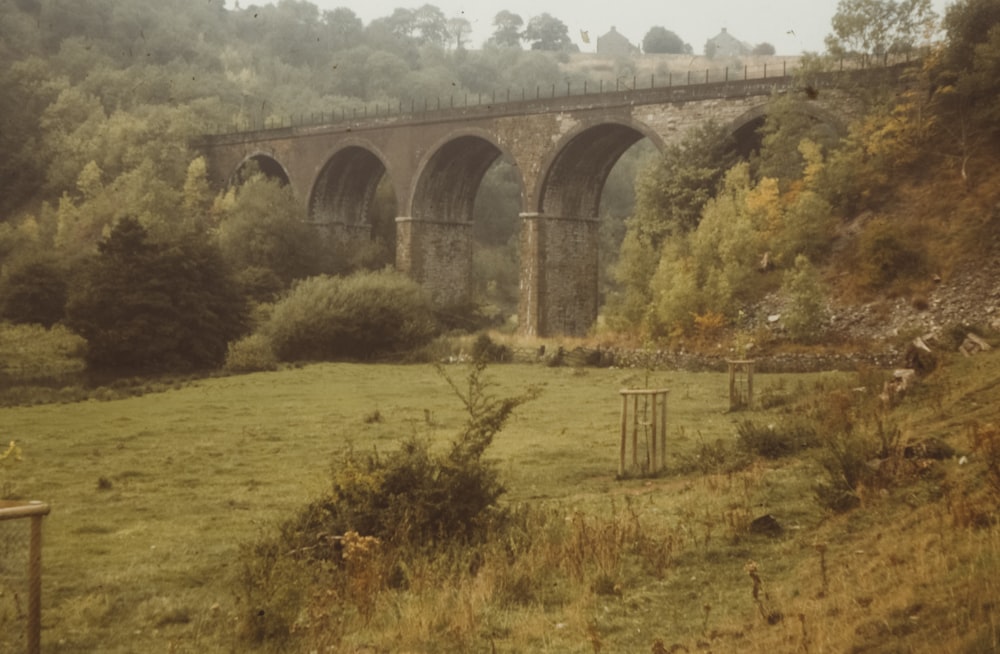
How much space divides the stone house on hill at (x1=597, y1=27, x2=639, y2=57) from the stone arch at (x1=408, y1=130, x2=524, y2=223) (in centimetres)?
10035

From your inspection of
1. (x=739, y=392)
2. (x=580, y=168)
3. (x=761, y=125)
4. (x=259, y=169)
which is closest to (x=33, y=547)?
(x=739, y=392)

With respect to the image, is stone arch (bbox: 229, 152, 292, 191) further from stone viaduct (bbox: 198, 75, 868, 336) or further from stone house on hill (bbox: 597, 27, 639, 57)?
stone house on hill (bbox: 597, 27, 639, 57)

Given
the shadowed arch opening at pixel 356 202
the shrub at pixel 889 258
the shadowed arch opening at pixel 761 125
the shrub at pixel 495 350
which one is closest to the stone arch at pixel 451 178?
the shadowed arch opening at pixel 356 202

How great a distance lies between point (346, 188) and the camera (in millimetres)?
54750

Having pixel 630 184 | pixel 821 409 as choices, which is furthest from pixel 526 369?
pixel 630 184

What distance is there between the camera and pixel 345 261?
5006 cm

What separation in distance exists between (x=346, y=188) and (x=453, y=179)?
349 inches

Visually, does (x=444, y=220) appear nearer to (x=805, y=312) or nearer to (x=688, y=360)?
(x=688, y=360)

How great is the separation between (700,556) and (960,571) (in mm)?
2985

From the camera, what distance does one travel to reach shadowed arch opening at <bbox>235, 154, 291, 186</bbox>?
57.6 meters

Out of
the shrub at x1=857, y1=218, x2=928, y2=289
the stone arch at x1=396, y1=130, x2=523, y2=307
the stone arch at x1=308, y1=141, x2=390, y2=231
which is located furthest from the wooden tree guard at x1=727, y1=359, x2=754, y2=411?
the stone arch at x1=308, y1=141, x2=390, y2=231

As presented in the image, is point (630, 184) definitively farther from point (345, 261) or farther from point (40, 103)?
point (40, 103)

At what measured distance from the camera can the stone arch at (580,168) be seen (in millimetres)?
40688

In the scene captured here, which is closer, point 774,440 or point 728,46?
point 774,440
